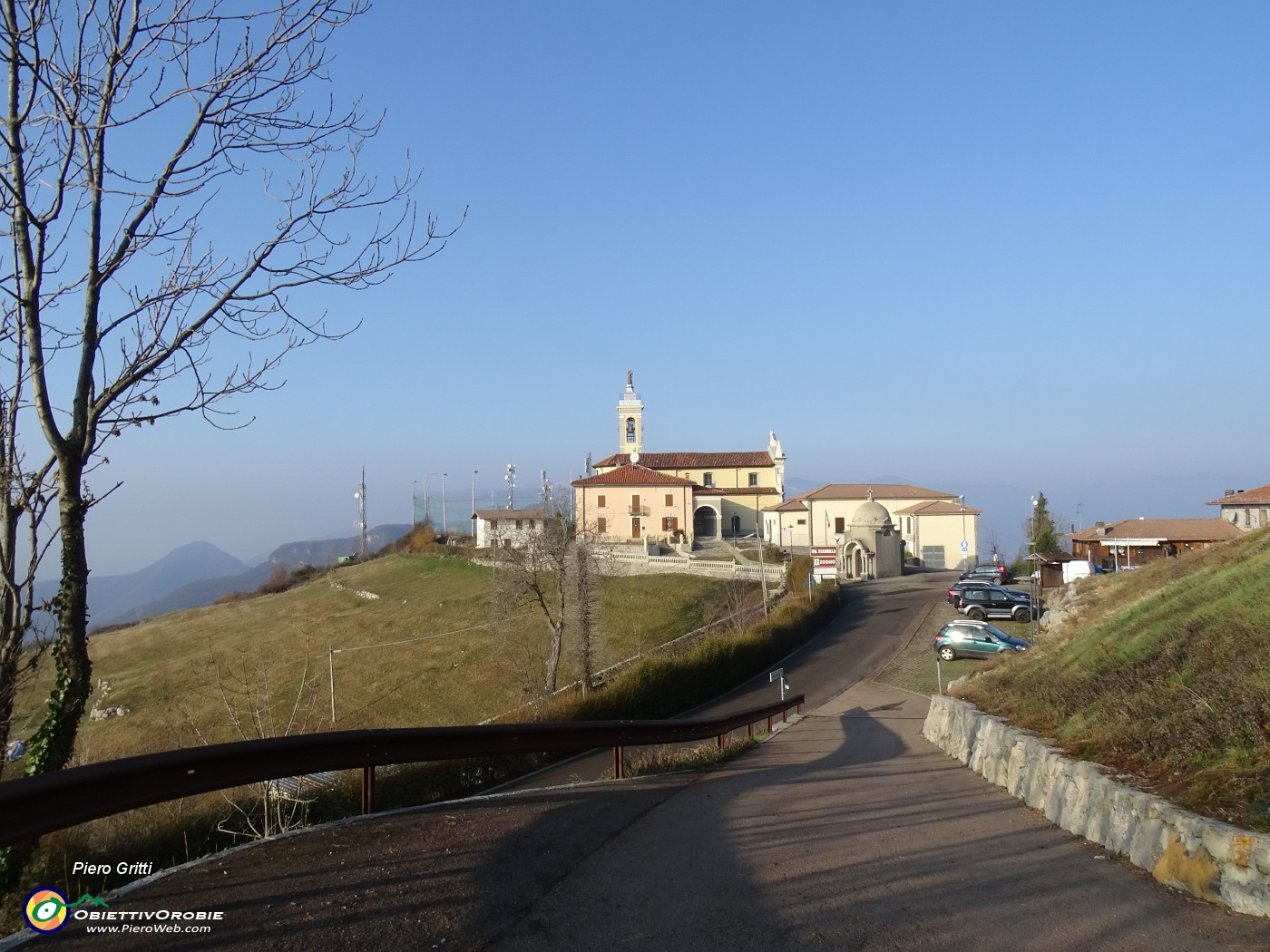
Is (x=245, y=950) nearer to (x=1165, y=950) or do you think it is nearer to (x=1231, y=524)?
(x=1165, y=950)

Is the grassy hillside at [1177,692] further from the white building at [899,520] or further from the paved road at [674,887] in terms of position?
the white building at [899,520]

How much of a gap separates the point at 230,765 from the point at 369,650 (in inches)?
1824

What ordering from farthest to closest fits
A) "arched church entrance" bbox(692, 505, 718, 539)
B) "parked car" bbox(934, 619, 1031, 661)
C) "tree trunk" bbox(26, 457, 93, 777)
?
"arched church entrance" bbox(692, 505, 718, 539)
"parked car" bbox(934, 619, 1031, 661)
"tree trunk" bbox(26, 457, 93, 777)

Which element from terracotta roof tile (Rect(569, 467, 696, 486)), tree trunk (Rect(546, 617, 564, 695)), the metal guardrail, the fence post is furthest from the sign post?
the fence post

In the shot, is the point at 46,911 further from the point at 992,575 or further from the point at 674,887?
the point at 992,575

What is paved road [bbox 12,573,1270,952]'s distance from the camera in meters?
4.22

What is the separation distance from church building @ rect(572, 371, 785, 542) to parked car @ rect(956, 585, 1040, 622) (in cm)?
2865

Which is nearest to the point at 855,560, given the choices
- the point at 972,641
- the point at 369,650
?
the point at 972,641

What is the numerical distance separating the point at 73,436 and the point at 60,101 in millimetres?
2399

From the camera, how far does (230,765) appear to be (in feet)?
16.6

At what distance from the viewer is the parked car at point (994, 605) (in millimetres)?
37875

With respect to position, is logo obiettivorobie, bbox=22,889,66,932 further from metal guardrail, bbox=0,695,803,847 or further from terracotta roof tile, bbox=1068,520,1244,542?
terracotta roof tile, bbox=1068,520,1244,542

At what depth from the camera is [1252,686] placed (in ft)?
23.1

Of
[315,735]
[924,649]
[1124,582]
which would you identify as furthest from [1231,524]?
[315,735]
